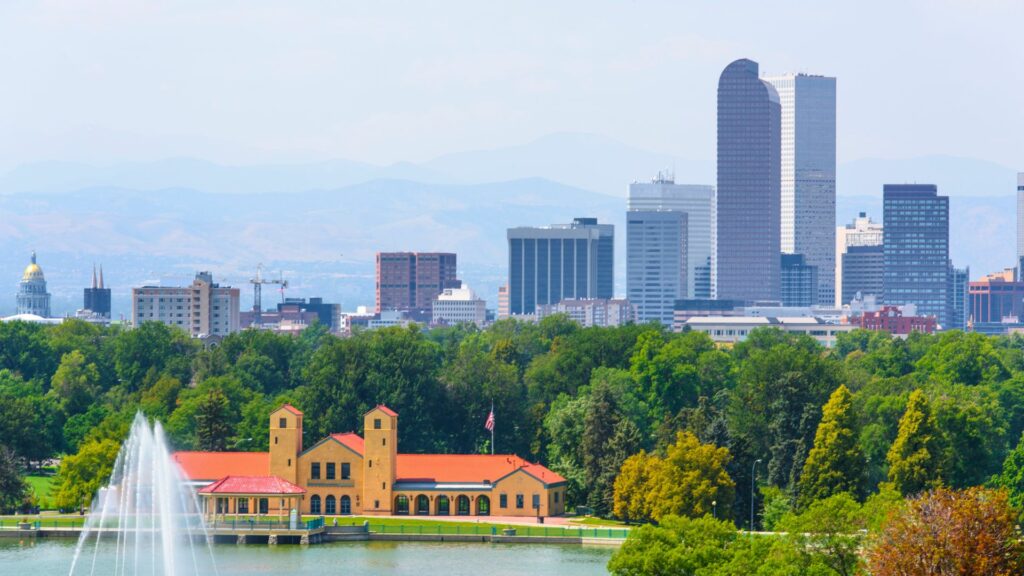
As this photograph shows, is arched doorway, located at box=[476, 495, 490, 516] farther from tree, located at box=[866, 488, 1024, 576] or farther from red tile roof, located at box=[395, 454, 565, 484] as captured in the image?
tree, located at box=[866, 488, 1024, 576]

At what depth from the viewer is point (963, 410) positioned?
344ft

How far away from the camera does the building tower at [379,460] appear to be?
104 m

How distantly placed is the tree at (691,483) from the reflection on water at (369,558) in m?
4.66

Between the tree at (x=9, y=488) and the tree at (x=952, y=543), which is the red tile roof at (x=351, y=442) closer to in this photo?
the tree at (x=9, y=488)

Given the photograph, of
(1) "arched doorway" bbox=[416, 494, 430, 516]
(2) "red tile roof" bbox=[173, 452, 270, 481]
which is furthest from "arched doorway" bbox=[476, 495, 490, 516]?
(2) "red tile roof" bbox=[173, 452, 270, 481]

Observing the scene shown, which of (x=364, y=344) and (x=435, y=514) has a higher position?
(x=364, y=344)

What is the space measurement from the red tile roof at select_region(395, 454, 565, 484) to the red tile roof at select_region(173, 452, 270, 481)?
21.3 feet

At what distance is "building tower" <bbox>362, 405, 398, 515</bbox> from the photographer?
104500mm

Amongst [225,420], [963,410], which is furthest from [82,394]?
[963,410]

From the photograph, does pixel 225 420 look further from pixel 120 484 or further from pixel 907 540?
pixel 907 540

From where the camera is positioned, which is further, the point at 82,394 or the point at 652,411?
the point at 82,394

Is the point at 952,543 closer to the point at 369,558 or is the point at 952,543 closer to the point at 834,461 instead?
the point at 369,558

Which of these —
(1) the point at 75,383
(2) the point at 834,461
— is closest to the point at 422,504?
(2) the point at 834,461

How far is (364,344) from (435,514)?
19529mm
